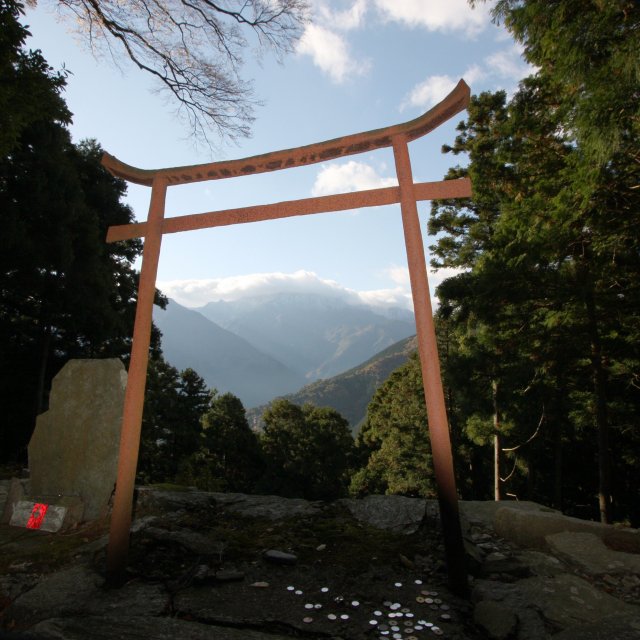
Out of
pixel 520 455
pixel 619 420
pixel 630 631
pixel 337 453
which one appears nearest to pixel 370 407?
pixel 337 453

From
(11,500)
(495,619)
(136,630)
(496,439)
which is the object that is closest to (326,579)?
(495,619)

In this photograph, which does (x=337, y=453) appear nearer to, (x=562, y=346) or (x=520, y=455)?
(x=520, y=455)

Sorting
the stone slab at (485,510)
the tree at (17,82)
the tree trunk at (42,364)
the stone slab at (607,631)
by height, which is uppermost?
the tree at (17,82)

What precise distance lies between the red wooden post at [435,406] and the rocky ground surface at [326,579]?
10.3 inches

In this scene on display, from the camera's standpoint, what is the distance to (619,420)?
10.0 m

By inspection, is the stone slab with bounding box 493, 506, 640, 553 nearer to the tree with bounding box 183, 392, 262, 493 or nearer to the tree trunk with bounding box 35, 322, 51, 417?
the tree trunk with bounding box 35, 322, 51, 417

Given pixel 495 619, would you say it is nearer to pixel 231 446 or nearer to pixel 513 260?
pixel 513 260

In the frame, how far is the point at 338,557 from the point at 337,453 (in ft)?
81.7

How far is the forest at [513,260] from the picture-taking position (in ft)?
16.1

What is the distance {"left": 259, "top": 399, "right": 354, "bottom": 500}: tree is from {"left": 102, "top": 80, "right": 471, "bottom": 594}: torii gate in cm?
2371

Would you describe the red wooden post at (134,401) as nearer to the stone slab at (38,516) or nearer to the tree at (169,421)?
the stone slab at (38,516)

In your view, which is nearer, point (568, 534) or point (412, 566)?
point (412, 566)

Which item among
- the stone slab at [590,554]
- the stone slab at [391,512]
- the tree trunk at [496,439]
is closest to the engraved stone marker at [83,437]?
the stone slab at [391,512]

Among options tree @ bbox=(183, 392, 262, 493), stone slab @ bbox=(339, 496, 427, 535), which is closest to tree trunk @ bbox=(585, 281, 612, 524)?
stone slab @ bbox=(339, 496, 427, 535)
